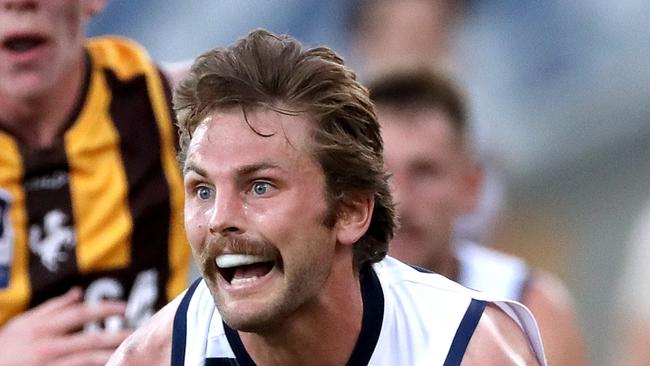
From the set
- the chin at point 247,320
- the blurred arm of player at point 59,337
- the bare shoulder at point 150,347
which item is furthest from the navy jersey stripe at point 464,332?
the blurred arm of player at point 59,337

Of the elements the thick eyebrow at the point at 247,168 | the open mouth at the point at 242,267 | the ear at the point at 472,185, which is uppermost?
the thick eyebrow at the point at 247,168

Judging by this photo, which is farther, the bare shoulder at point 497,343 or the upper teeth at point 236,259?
the bare shoulder at point 497,343

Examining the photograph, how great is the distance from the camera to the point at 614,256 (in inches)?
318

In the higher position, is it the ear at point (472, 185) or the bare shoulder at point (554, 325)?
the ear at point (472, 185)

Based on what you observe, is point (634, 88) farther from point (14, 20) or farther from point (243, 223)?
point (243, 223)

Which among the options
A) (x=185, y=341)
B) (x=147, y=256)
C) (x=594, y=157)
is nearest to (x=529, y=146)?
(x=594, y=157)

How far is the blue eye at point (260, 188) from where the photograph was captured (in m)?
3.67

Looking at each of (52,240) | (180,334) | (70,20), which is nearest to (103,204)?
(52,240)

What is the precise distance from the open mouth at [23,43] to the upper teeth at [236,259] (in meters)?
1.84

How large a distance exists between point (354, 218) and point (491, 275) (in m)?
2.69

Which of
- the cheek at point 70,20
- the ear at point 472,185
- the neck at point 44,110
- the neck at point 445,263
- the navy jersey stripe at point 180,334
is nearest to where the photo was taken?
the navy jersey stripe at point 180,334

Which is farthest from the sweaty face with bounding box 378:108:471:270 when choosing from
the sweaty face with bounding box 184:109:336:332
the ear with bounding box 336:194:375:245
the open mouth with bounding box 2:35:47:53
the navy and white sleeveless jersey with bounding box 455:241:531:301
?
the sweaty face with bounding box 184:109:336:332

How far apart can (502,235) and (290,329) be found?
4671 millimetres

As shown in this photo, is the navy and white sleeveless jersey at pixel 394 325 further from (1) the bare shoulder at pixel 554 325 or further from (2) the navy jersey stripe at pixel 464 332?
(1) the bare shoulder at pixel 554 325
